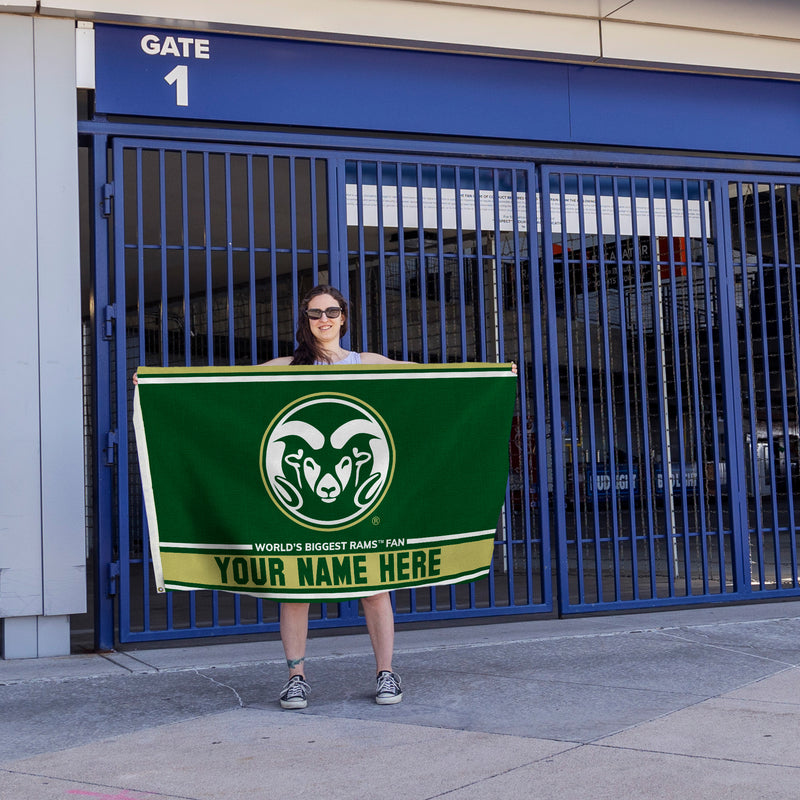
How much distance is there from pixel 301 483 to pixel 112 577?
1875mm

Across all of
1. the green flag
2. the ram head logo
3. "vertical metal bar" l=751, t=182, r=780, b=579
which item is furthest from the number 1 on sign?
"vertical metal bar" l=751, t=182, r=780, b=579

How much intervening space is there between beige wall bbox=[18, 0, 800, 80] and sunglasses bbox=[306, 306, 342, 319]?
2.31 m

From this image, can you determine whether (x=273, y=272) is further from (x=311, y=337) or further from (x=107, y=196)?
(x=311, y=337)

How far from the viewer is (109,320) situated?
597 centimetres

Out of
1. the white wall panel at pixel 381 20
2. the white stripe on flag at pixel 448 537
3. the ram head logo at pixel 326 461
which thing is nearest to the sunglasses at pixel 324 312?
the ram head logo at pixel 326 461

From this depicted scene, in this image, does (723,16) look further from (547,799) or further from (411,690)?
(547,799)

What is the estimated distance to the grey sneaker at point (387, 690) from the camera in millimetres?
4477

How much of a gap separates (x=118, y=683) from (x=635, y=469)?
3.88 meters

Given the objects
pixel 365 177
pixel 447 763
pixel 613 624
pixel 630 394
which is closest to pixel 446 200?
pixel 365 177

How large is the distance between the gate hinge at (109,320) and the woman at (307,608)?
1.57 metres

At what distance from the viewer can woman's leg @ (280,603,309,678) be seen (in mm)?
4504

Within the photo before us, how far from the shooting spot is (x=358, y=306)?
6.50 metres

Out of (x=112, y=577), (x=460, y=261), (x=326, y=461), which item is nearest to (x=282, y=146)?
(x=460, y=261)

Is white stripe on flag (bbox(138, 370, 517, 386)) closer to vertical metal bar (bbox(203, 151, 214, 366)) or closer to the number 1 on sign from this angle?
vertical metal bar (bbox(203, 151, 214, 366))
